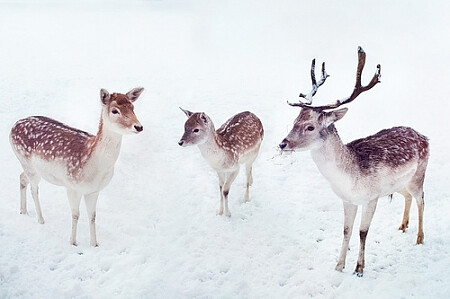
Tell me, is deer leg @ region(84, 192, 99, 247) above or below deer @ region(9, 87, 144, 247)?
below

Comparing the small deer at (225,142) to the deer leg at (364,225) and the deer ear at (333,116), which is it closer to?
the deer ear at (333,116)

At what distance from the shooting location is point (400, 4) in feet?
78.4

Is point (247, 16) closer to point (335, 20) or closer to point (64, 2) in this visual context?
point (335, 20)

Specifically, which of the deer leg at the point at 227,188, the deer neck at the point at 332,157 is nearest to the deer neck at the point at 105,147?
the deer leg at the point at 227,188

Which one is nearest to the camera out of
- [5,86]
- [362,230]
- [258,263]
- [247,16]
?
[362,230]

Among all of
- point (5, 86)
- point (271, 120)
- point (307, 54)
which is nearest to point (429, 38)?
point (307, 54)

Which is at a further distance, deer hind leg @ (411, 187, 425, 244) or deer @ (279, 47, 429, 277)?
deer hind leg @ (411, 187, 425, 244)

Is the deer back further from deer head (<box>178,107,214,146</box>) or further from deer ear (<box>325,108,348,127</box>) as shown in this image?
deer ear (<box>325,108,348,127</box>)

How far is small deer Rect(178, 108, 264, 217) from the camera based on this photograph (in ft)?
21.2

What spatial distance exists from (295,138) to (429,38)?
1496cm

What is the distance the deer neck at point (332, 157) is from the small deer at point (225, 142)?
1758 mm

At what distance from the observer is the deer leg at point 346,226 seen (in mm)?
5539

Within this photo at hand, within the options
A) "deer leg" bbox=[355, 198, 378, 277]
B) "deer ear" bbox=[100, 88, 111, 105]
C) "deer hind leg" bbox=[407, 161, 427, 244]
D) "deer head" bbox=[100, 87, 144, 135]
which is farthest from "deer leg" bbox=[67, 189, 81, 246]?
"deer hind leg" bbox=[407, 161, 427, 244]

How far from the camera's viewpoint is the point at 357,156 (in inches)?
211
